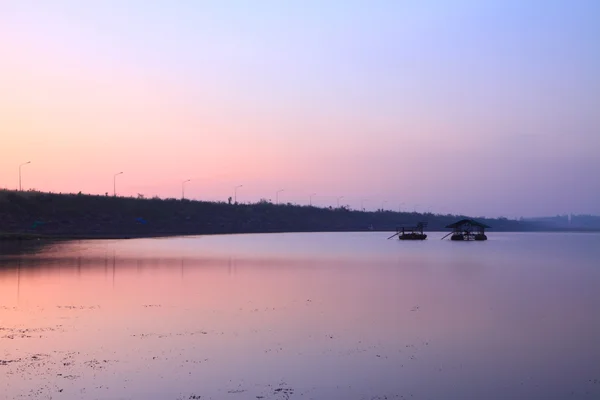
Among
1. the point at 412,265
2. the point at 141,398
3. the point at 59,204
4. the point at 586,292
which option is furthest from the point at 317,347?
the point at 59,204

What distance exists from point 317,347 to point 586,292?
63.5ft

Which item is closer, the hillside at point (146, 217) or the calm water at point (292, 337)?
the calm water at point (292, 337)

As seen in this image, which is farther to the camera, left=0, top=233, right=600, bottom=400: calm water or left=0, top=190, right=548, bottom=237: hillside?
left=0, top=190, right=548, bottom=237: hillside

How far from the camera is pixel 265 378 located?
13.8m

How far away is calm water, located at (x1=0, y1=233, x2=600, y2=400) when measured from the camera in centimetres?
1324

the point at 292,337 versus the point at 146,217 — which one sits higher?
the point at 146,217

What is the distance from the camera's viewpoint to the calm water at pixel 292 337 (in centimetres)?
1324

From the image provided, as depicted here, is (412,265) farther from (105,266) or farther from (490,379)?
(490,379)

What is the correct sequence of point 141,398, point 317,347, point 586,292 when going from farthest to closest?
1. point 586,292
2. point 317,347
3. point 141,398

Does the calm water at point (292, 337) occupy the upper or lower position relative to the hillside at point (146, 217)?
lower

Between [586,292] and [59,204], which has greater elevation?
[59,204]

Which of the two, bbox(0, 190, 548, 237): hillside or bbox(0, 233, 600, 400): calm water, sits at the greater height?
bbox(0, 190, 548, 237): hillside

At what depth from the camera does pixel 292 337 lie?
18.2 meters

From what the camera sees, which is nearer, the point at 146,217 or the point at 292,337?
the point at 292,337
